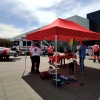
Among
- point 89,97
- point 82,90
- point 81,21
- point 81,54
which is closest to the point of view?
point 89,97

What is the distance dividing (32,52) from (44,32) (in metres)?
1.69

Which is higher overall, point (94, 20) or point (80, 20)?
point (94, 20)

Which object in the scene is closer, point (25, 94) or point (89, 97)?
point (89, 97)

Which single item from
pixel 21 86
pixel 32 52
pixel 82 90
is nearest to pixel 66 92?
pixel 82 90

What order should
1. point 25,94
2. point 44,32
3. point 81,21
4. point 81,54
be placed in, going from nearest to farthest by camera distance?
point 25,94, point 44,32, point 81,54, point 81,21

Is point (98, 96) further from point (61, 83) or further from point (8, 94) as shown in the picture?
point (8, 94)

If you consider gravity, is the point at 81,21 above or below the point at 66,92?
above

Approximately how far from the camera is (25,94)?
132 inches

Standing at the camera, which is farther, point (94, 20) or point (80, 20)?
point (94, 20)

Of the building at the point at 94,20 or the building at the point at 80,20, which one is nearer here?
the building at the point at 80,20

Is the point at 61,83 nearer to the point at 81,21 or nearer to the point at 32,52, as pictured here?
the point at 32,52

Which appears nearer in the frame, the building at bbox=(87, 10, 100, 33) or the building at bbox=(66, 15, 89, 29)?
the building at bbox=(66, 15, 89, 29)

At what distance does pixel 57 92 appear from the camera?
3.47 m

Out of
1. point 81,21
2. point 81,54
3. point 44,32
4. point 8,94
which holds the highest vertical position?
point 81,21
